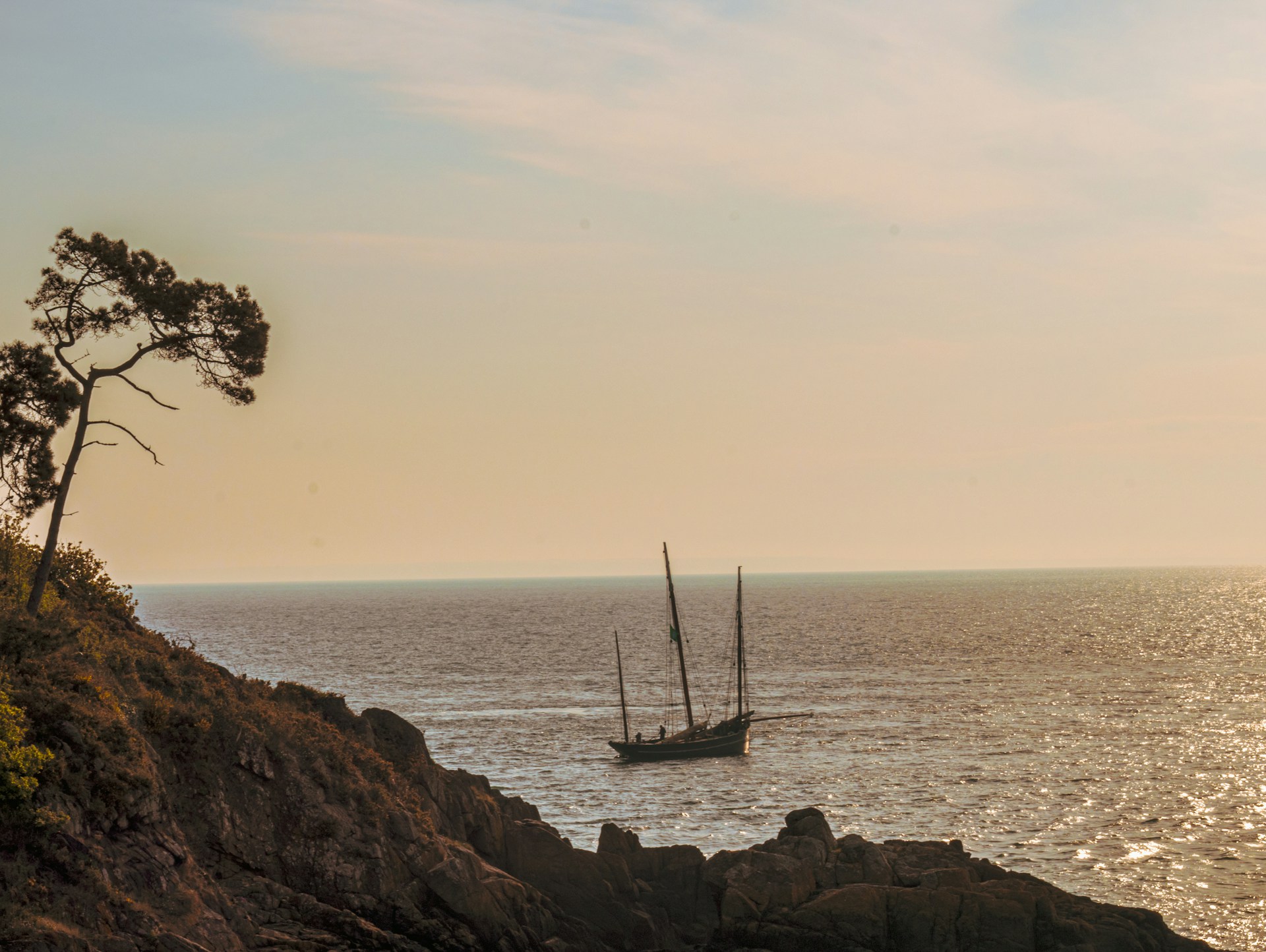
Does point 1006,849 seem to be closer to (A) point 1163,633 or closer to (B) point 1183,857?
(B) point 1183,857

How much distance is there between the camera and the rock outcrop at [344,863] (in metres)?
25.2

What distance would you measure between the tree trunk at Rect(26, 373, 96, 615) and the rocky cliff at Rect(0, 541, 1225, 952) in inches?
44.5

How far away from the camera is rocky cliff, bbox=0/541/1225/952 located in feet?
82.8

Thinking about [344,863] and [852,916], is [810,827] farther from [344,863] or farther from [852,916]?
[344,863]

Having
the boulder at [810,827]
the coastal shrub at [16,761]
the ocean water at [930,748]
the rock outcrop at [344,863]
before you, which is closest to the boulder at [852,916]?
the rock outcrop at [344,863]

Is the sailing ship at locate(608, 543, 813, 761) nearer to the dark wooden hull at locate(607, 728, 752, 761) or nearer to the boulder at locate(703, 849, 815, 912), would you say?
the dark wooden hull at locate(607, 728, 752, 761)

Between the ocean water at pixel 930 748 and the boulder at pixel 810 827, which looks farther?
the ocean water at pixel 930 748

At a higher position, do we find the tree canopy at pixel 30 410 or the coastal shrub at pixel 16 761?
the tree canopy at pixel 30 410

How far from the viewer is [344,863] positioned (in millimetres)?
30344

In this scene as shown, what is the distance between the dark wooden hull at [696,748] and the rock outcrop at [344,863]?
32010 millimetres

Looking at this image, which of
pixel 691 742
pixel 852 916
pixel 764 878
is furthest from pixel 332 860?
pixel 691 742

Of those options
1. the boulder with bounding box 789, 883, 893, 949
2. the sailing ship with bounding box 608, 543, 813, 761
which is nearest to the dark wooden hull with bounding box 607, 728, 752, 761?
the sailing ship with bounding box 608, 543, 813, 761

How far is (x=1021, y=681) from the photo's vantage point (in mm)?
107750

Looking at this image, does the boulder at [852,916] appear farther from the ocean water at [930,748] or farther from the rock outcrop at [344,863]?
the ocean water at [930,748]
